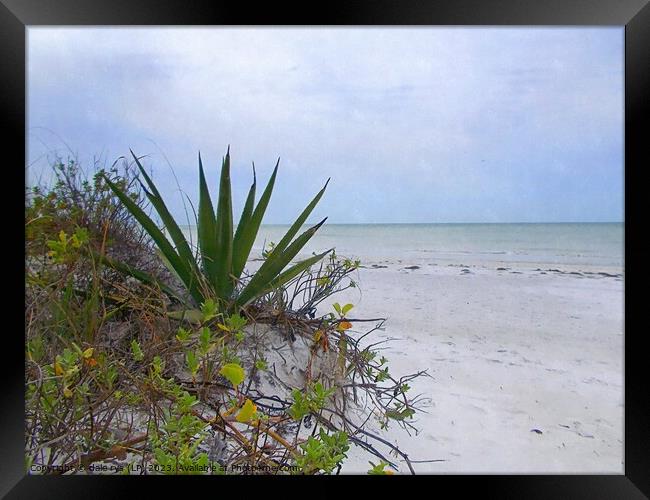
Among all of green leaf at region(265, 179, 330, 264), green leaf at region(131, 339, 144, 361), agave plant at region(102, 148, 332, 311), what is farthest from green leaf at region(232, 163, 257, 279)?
green leaf at region(131, 339, 144, 361)

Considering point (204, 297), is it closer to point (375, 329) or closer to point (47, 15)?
point (375, 329)

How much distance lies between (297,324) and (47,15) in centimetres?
109

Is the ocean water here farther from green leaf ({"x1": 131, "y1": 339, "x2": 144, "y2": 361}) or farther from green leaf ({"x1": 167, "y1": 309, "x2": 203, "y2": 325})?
green leaf ({"x1": 131, "y1": 339, "x2": 144, "y2": 361})

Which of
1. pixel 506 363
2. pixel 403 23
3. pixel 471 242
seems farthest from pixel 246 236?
pixel 471 242

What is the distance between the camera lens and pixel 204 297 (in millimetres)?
1309

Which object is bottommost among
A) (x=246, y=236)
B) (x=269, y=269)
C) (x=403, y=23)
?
(x=269, y=269)

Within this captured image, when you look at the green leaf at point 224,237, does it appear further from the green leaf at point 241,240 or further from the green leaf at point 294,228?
the green leaf at point 294,228

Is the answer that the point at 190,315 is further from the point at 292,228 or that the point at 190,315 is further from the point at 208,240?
the point at 292,228

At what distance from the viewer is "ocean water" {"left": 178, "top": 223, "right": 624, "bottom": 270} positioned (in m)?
1.47

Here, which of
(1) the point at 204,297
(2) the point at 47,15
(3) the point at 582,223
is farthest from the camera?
(3) the point at 582,223

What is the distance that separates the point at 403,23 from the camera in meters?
1.12

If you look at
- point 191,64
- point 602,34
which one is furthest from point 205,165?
point 602,34

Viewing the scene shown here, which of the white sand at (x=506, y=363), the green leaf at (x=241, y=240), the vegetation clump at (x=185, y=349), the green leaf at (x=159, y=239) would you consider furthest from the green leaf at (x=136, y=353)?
the white sand at (x=506, y=363)

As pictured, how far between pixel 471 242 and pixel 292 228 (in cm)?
116
